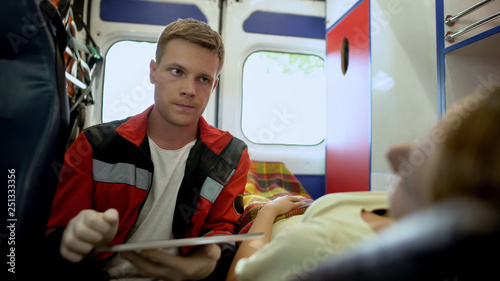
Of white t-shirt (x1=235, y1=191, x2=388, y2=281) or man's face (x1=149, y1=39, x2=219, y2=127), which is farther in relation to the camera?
man's face (x1=149, y1=39, x2=219, y2=127)

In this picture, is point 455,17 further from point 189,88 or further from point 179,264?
point 179,264

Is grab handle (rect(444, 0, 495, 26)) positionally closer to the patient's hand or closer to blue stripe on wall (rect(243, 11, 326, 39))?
the patient's hand

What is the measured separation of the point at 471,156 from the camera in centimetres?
21

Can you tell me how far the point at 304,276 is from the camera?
277 mm

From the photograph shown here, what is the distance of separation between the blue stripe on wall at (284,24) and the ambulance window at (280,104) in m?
0.20

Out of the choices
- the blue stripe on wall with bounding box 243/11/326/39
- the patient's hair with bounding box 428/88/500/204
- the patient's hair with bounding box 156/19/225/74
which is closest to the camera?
the patient's hair with bounding box 428/88/500/204

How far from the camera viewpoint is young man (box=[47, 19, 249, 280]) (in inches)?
31.1

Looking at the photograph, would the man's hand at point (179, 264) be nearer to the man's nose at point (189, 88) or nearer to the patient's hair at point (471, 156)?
the patient's hair at point (471, 156)

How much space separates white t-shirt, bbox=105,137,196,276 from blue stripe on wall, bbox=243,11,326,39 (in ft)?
→ 5.72

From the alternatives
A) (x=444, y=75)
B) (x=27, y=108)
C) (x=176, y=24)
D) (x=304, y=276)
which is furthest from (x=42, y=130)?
(x=444, y=75)

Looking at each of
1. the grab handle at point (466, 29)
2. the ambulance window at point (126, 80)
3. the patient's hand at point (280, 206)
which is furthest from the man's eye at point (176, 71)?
the ambulance window at point (126, 80)

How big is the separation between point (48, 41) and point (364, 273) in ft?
2.39

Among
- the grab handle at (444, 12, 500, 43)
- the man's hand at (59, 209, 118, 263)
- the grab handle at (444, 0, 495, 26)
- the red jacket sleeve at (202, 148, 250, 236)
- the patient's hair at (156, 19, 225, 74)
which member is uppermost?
the grab handle at (444, 0, 495, 26)

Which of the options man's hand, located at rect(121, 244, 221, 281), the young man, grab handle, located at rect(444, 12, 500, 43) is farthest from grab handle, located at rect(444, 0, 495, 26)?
man's hand, located at rect(121, 244, 221, 281)
